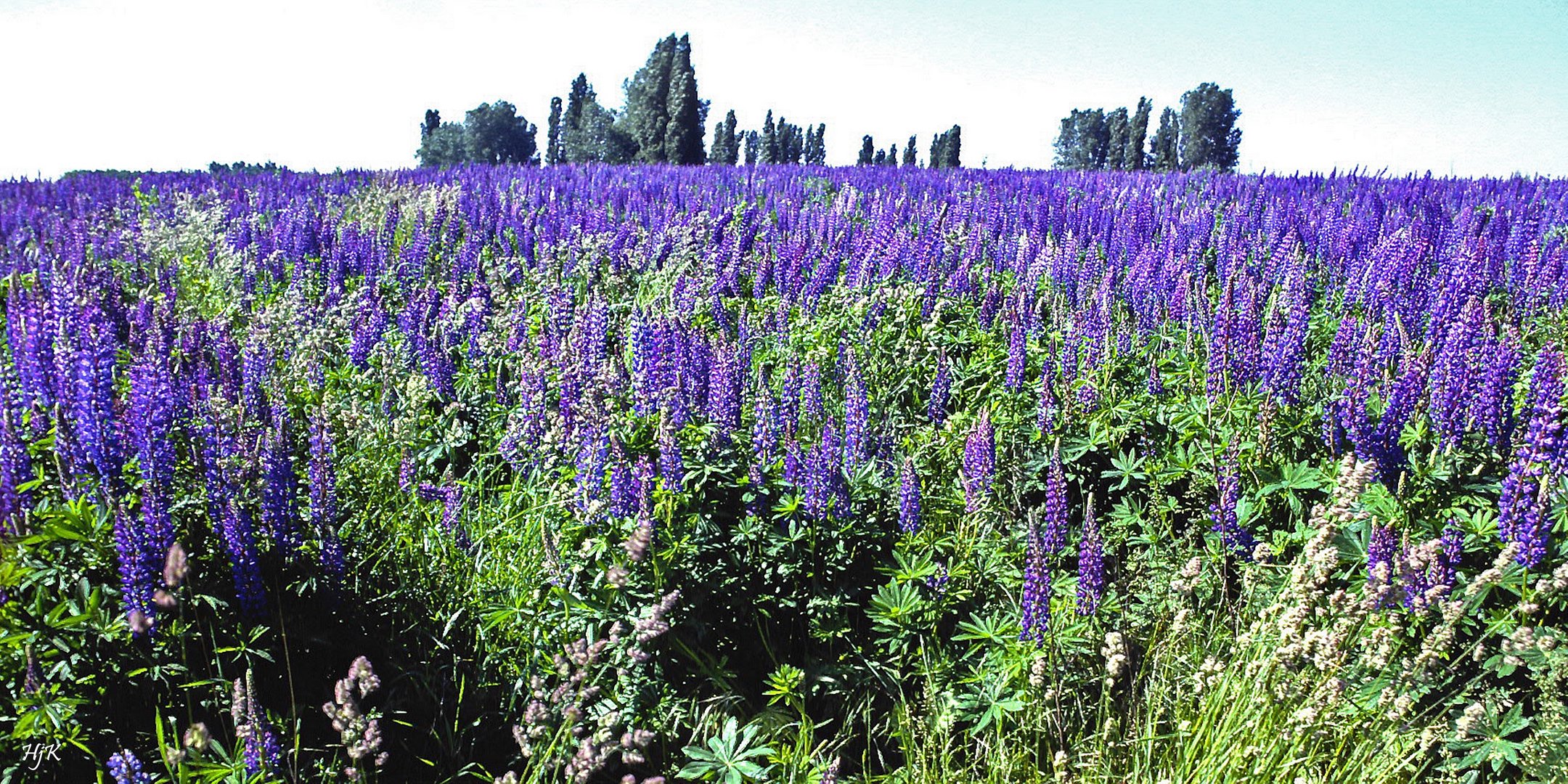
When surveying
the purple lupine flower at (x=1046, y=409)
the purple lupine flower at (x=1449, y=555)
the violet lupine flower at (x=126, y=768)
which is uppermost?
the purple lupine flower at (x=1046, y=409)

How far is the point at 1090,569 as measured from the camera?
8.28ft

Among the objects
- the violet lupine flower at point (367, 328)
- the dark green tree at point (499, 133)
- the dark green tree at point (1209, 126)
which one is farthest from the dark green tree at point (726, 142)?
the violet lupine flower at point (367, 328)

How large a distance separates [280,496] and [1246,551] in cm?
297

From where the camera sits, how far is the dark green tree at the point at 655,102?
2988 centimetres

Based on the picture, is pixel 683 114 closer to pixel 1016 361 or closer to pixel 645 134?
pixel 645 134

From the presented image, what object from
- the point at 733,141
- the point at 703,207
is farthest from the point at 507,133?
the point at 703,207

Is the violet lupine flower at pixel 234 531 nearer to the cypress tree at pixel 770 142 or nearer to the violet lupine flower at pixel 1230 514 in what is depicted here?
the violet lupine flower at pixel 1230 514

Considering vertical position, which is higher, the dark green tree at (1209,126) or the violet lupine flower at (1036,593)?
the dark green tree at (1209,126)

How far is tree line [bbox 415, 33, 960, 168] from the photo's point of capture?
96.7 ft

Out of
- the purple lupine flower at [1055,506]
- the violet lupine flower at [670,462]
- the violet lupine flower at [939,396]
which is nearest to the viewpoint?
the purple lupine flower at [1055,506]

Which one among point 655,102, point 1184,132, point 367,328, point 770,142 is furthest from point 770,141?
point 367,328

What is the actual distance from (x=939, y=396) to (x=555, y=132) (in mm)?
45381

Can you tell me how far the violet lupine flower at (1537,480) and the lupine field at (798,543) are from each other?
1 centimetres

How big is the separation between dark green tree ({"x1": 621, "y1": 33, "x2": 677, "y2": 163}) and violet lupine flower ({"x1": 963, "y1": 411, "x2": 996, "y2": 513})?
27919 millimetres
